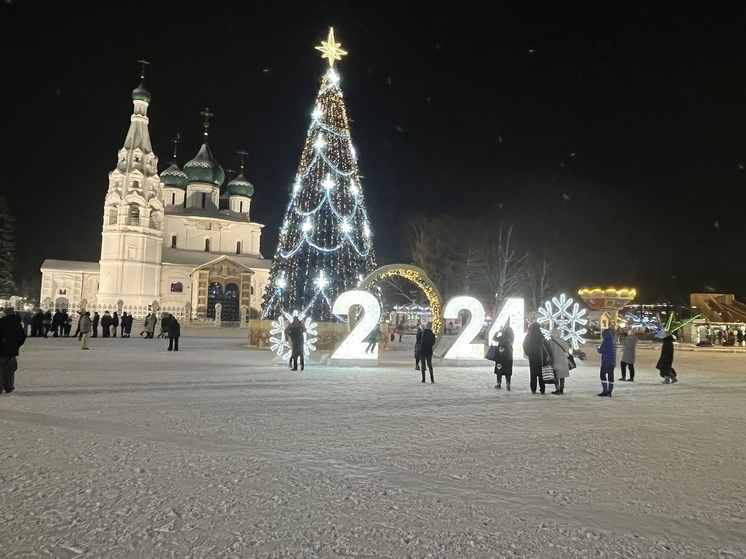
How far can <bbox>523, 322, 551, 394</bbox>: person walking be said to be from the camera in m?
11.5

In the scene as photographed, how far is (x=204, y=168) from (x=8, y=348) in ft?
190

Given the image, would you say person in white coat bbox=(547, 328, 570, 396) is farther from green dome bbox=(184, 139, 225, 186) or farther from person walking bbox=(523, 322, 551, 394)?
green dome bbox=(184, 139, 225, 186)

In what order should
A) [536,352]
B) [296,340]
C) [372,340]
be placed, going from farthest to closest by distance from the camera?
1. [372,340]
2. [296,340]
3. [536,352]

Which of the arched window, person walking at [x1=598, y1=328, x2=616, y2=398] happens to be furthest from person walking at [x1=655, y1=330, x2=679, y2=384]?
the arched window

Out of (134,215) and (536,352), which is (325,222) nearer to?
(536,352)

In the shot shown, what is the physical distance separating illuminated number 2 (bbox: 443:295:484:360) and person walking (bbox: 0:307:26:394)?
11.1 meters

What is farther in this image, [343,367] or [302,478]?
[343,367]

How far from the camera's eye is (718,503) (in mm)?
4789

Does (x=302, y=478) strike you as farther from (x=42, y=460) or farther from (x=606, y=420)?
(x=606, y=420)

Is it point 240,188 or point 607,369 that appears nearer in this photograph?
point 607,369

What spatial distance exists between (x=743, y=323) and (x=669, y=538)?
3967 centimetres

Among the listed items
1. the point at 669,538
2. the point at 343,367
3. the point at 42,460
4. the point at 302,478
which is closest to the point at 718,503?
the point at 669,538

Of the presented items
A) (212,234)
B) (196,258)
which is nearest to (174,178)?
(212,234)

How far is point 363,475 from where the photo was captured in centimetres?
538
